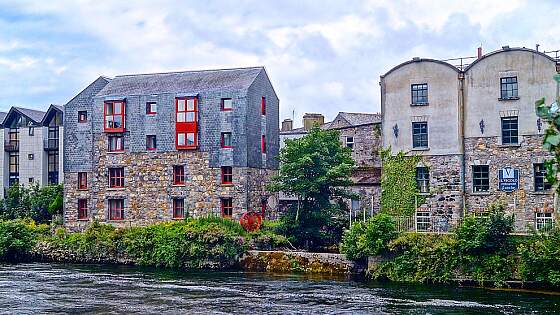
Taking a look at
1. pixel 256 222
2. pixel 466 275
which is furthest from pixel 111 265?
pixel 466 275

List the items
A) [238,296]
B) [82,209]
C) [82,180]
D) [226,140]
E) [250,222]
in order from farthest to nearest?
[82,180], [82,209], [226,140], [250,222], [238,296]

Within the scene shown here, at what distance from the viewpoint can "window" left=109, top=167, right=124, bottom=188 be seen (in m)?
50.2

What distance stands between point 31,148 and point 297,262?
3654 centimetres

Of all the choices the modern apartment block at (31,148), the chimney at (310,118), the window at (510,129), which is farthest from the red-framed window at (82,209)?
the window at (510,129)

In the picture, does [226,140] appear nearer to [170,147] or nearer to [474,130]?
[170,147]

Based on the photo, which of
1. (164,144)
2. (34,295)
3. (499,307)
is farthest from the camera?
(164,144)

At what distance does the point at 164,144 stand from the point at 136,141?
2.21 metres

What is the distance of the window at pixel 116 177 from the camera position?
1978 inches

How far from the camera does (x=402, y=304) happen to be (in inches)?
1035

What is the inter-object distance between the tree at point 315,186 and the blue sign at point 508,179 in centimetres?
850

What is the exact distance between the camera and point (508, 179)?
3872 centimetres

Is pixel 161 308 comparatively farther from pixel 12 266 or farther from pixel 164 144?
pixel 164 144

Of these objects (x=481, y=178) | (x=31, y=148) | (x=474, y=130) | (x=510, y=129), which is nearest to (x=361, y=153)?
(x=474, y=130)

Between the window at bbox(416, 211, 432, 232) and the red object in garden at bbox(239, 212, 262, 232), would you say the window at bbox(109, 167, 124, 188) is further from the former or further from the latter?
the window at bbox(416, 211, 432, 232)
